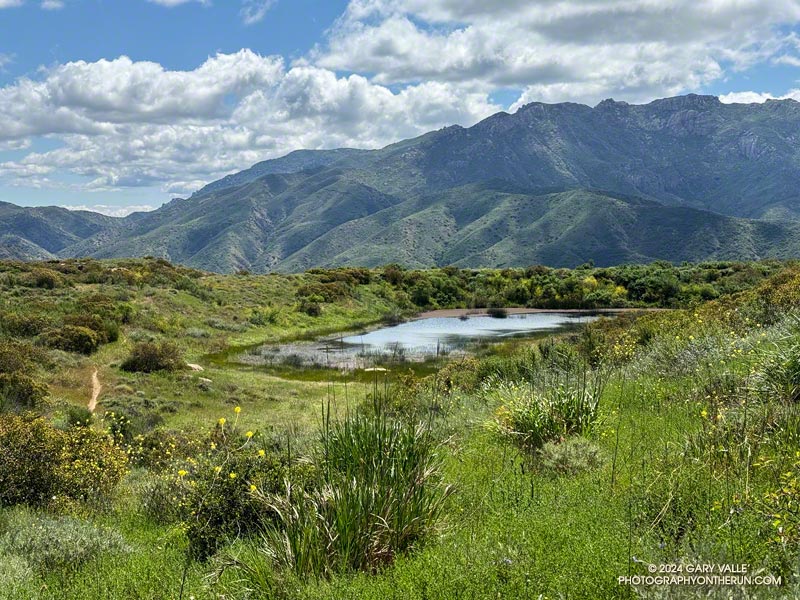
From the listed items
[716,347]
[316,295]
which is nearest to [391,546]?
[716,347]

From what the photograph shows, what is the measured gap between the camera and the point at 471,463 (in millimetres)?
7492

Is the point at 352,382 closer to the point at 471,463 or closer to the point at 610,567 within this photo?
the point at 471,463

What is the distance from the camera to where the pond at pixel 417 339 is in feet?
113

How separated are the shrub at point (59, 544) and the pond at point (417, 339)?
19.9m

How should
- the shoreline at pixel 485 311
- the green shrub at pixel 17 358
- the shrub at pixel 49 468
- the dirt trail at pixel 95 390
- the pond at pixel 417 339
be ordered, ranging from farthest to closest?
the shoreline at pixel 485 311
the pond at pixel 417 339
the dirt trail at pixel 95 390
the green shrub at pixel 17 358
the shrub at pixel 49 468

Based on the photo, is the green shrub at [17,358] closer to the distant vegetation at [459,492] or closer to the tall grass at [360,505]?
the distant vegetation at [459,492]

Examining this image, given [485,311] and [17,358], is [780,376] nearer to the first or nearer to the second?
[17,358]

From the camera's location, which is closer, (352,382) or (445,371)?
(445,371)

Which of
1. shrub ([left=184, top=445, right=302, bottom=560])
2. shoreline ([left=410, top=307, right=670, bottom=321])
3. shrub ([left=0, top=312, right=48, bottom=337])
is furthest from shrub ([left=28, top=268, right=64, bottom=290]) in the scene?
shrub ([left=184, top=445, right=302, bottom=560])

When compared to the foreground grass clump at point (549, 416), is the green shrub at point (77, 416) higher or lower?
lower

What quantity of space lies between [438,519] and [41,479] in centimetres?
672

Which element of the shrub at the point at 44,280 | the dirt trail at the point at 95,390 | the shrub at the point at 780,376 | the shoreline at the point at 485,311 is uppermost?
the shrub at the point at 44,280

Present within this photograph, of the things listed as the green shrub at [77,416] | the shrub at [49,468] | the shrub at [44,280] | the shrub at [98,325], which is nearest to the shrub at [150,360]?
the shrub at [98,325]

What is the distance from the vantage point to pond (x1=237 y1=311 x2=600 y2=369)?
1352 inches
